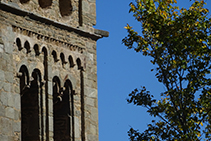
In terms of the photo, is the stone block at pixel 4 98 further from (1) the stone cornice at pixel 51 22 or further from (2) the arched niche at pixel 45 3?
(2) the arched niche at pixel 45 3

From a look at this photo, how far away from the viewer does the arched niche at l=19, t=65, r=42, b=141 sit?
32375mm

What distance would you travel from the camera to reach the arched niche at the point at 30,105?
32.4m

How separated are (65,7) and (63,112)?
Answer: 3043mm

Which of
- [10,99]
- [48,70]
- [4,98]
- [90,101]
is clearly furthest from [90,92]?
[4,98]

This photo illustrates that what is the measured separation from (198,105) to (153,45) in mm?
2223

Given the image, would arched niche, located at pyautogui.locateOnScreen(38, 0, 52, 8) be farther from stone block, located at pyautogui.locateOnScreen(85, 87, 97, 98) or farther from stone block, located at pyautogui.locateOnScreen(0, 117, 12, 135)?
stone block, located at pyautogui.locateOnScreen(0, 117, 12, 135)

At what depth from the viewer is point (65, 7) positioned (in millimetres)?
→ 34438

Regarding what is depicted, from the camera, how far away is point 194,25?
1255 inches

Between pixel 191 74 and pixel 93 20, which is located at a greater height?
pixel 93 20

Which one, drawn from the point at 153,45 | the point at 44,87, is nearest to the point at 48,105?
the point at 44,87

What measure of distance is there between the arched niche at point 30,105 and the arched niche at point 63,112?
0.97 meters

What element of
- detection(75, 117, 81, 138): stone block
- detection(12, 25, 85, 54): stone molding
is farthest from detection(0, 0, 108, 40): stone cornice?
detection(75, 117, 81, 138): stone block

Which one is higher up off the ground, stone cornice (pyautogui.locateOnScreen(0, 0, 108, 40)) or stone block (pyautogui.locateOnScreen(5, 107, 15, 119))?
stone cornice (pyautogui.locateOnScreen(0, 0, 108, 40))

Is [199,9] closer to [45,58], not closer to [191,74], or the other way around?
[191,74]
